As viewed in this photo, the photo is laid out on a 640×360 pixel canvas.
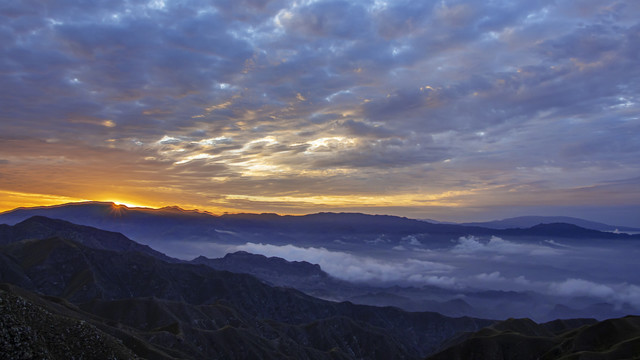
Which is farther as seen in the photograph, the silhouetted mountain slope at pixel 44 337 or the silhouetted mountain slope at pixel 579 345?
the silhouetted mountain slope at pixel 579 345

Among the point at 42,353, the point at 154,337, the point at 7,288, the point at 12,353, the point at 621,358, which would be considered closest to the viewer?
the point at 12,353

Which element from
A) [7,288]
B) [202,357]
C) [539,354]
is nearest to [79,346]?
[7,288]

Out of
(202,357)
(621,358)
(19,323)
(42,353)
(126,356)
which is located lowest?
(202,357)

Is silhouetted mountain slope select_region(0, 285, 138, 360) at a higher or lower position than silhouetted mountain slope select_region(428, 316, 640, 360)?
higher

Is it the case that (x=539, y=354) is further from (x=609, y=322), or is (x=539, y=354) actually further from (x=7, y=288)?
(x=7, y=288)

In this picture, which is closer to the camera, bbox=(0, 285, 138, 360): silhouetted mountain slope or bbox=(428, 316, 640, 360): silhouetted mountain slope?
bbox=(0, 285, 138, 360): silhouetted mountain slope

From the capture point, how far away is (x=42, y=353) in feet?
250

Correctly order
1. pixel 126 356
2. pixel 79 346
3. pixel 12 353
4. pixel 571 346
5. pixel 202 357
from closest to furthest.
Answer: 1. pixel 12 353
2. pixel 79 346
3. pixel 126 356
4. pixel 571 346
5. pixel 202 357

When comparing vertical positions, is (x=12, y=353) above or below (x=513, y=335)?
above

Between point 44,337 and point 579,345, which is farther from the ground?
point 44,337

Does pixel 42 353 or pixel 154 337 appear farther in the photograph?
pixel 154 337

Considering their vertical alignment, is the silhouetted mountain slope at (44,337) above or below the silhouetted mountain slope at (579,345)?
above

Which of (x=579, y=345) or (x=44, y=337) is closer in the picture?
(x=44, y=337)

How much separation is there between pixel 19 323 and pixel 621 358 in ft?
534
